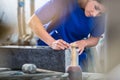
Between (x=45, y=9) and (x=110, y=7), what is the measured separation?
21.0 inches

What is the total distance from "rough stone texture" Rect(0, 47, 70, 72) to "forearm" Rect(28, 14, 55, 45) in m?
0.15

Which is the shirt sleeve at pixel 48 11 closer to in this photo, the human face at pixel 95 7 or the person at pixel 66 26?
the person at pixel 66 26

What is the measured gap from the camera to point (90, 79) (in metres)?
0.60

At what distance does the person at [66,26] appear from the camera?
2.44 feet

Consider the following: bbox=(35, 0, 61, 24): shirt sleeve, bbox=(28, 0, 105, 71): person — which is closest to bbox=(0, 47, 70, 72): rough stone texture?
bbox=(28, 0, 105, 71): person

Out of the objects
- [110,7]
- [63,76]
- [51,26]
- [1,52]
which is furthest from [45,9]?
[110,7]

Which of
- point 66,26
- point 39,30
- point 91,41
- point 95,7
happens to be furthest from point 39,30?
point 95,7

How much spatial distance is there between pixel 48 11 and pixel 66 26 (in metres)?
0.10

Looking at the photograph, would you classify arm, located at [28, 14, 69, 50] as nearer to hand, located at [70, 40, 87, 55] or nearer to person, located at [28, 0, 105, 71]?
person, located at [28, 0, 105, 71]

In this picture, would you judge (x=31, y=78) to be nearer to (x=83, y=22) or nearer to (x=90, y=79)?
(x=90, y=79)

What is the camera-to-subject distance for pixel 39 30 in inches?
32.7

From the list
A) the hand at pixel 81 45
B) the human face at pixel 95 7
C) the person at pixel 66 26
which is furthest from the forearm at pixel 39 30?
the human face at pixel 95 7

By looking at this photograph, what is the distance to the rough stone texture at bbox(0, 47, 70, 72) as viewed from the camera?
646mm

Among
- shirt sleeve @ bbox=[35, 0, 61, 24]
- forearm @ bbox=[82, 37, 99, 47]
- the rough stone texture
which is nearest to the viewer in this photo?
the rough stone texture
